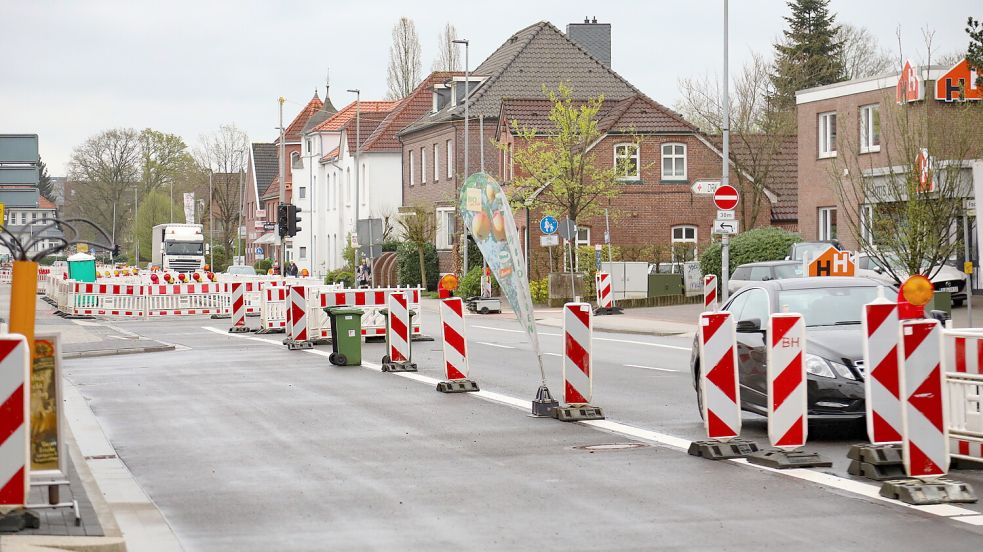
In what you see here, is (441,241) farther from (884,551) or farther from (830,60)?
(884,551)

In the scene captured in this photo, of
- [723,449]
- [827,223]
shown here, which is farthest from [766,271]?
[723,449]

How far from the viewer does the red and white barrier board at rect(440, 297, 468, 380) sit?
1688 cm

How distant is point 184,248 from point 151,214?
132 feet

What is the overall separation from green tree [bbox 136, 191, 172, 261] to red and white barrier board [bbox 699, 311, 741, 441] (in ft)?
367

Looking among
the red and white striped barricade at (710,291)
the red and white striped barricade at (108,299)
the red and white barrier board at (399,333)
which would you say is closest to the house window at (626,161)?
the red and white striped barricade at (108,299)

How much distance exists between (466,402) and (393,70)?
3361 inches

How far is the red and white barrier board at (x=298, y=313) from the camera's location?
26000mm

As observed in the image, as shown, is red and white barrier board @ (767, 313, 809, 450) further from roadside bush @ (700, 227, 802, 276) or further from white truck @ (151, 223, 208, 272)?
white truck @ (151, 223, 208, 272)

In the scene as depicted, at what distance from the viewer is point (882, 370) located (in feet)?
32.1

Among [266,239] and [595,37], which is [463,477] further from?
[266,239]

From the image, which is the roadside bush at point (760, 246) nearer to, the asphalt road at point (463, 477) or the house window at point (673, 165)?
the house window at point (673, 165)

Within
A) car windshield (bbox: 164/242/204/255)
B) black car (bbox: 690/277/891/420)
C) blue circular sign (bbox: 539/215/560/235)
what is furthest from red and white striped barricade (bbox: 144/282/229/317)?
car windshield (bbox: 164/242/204/255)

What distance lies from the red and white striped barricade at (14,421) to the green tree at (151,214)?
114 metres

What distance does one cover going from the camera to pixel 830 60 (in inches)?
2943
